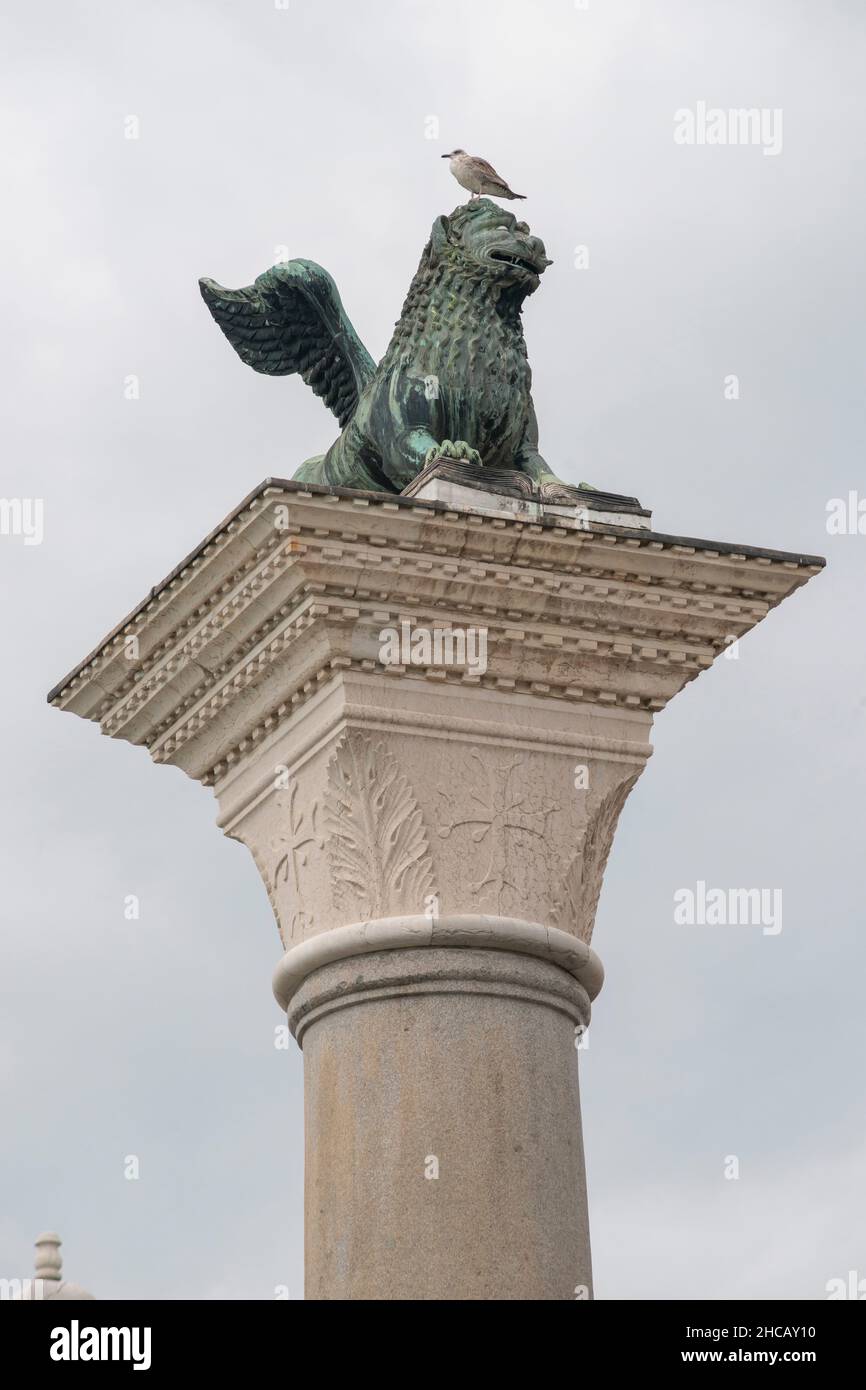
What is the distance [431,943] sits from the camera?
1149cm

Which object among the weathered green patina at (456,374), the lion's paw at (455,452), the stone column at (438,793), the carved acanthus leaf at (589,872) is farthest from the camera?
the weathered green patina at (456,374)

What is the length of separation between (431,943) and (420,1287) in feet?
4.43

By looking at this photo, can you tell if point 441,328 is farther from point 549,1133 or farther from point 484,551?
point 549,1133

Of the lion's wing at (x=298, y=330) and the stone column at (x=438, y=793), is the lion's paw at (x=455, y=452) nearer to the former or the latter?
the stone column at (x=438, y=793)

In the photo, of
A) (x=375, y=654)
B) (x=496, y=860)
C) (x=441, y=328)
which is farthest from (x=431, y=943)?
(x=441, y=328)

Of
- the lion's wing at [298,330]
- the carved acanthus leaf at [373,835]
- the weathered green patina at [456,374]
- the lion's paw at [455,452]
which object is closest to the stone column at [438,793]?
the carved acanthus leaf at [373,835]

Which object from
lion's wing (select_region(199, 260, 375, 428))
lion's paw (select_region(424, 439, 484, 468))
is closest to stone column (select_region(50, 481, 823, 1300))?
lion's paw (select_region(424, 439, 484, 468))

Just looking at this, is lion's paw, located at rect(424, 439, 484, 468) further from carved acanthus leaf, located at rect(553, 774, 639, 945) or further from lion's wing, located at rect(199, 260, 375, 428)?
lion's wing, located at rect(199, 260, 375, 428)

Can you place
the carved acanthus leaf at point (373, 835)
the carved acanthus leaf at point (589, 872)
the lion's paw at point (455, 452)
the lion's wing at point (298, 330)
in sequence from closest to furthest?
the carved acanthus leaf at point (373, 835) → the carved acanthus leaf at point (589, 872) → the lion's paw at point (455, 452) → the lion's wing at point (298, 330)

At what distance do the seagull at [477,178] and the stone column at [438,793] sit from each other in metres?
2.09

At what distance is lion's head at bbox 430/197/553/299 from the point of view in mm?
13320

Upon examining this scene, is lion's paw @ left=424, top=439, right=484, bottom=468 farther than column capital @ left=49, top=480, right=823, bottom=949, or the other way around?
lion's paw @ left=424, top=439, right=484, bottom=468

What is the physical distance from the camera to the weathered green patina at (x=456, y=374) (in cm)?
1300
